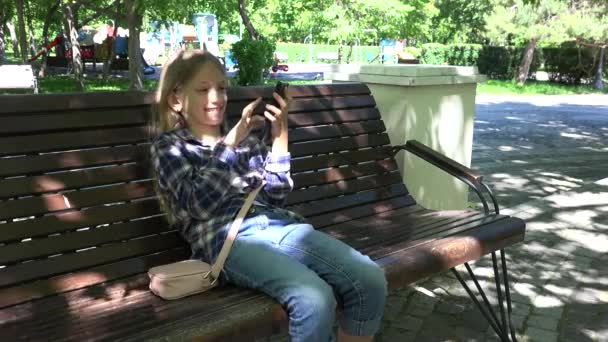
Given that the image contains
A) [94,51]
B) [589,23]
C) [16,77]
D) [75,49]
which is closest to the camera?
[16,77]

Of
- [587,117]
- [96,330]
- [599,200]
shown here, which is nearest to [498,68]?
[587,117]

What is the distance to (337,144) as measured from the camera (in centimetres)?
337

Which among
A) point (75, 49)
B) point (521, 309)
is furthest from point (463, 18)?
point (521, 309)

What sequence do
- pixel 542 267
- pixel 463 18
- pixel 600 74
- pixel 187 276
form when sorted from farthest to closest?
1. pixel 463 18
2. pixel 600 74
3. pixel 542 267
4. pixel 187 276

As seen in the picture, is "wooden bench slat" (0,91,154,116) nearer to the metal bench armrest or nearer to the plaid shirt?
the plaid shirt

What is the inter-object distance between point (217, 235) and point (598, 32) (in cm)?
2229

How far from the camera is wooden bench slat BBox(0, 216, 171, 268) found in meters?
2.18

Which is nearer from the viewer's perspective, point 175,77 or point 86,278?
point 86,278

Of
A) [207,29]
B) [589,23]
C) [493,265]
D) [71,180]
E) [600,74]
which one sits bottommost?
[600,74]

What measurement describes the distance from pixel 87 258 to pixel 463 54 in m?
28.8

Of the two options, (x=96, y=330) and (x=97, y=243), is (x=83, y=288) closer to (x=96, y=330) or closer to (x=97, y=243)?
(x=97, y=243)

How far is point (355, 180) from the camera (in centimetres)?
341

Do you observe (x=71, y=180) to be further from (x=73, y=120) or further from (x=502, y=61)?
(x=502, y=61)

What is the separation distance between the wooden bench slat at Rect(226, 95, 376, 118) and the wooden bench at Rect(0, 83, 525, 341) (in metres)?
0.03
